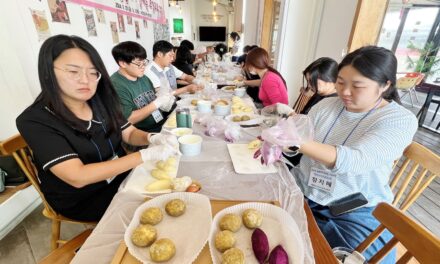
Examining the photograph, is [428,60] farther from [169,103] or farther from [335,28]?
[169,103]

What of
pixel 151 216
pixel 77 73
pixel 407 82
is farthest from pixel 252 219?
pixel 407 82

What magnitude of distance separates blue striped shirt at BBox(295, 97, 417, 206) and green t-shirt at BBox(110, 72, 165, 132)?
1.39 m

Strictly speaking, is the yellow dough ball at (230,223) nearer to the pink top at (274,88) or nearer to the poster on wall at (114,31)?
the pink top at (274,88)

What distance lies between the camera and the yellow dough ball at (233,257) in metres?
0.51

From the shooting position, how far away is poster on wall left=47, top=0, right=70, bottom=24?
1.71 metres

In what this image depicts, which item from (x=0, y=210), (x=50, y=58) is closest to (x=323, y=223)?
(x=50, y=58)

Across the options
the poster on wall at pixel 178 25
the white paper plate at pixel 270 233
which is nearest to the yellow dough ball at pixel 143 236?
the white paper plate at pixel 270 233

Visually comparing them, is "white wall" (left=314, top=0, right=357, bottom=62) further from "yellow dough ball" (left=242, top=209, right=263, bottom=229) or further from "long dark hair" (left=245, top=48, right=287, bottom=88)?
"yellow dough ball" (left=242, top=209, right=263, bottom=229)

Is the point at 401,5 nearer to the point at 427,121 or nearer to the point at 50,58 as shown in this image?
the point at 427,121

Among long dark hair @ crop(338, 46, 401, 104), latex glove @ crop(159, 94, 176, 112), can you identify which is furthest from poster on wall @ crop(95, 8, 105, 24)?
long dark hair @ crop(338, 46, 401, 104)

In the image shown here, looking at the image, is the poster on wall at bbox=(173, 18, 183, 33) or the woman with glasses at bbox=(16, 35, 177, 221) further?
the poster on wall at bbox=(173, 18, 183, 33)

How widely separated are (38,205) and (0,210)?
1.17 feet

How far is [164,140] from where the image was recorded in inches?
41.9

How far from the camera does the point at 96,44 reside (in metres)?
2.28
